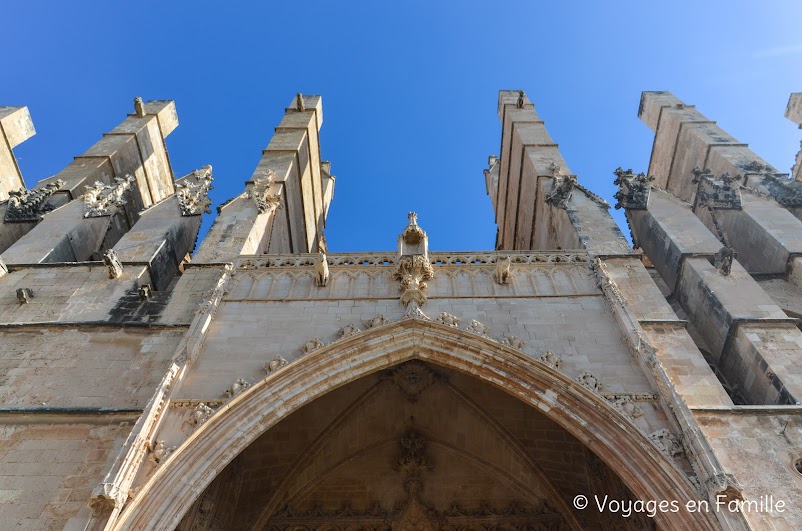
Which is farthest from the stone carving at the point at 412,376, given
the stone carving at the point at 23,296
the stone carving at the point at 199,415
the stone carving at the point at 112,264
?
the stone carving at the point at 23,296

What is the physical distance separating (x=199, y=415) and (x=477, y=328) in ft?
11.1

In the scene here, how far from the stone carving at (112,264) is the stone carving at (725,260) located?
29.0 ft

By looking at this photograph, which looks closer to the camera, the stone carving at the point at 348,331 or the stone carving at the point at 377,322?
the stone carving at the point at 348,331

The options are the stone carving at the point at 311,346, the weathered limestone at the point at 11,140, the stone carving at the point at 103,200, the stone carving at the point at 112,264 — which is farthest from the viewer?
the weathered limestone at the point at 11,140

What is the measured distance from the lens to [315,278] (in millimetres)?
8602

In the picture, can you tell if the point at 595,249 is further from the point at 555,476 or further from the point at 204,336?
the point at 204,336

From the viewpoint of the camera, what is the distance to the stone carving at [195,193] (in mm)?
11039

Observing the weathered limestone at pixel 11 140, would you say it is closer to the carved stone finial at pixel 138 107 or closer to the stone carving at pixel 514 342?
the carved stone finial at pixel 138 107

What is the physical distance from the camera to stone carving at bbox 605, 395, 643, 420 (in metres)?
6.19

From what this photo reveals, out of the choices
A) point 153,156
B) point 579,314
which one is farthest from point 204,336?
point 153,156

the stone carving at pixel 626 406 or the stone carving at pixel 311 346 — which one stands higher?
the stone carving at pixel 311 346

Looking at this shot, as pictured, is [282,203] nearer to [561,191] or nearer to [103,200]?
[103,200]

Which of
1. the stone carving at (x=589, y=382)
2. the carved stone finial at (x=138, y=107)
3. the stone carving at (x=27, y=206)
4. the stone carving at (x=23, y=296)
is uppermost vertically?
the carved stone finial at (x=138, y=107)

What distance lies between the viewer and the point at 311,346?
7086mm
